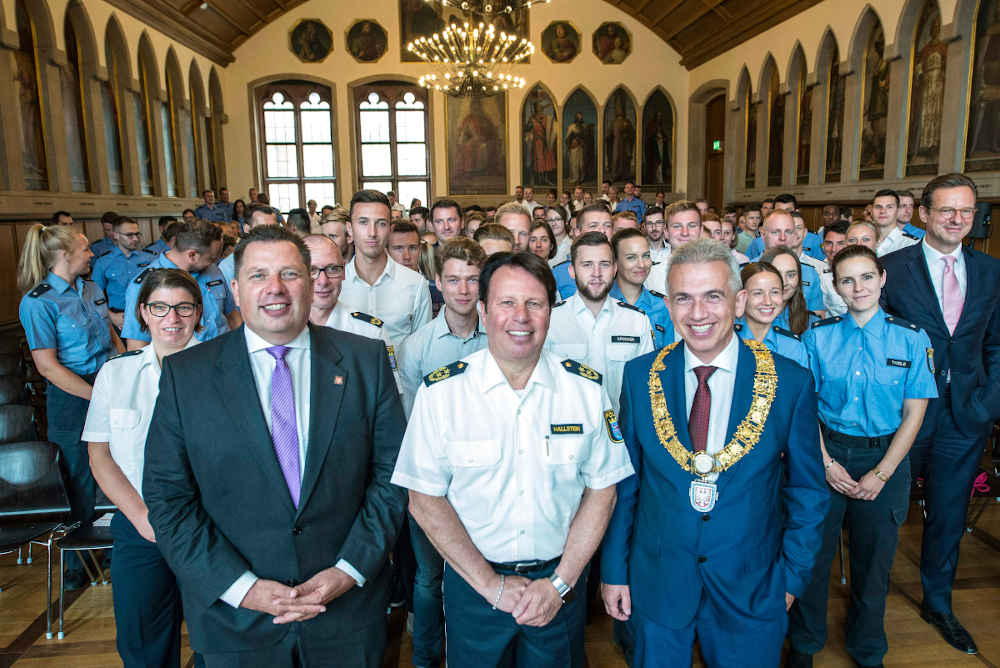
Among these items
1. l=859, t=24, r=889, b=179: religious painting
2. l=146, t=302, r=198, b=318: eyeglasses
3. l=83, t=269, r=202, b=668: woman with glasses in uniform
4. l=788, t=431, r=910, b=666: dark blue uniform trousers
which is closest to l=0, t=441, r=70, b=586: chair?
l=83, t=269, r=202, b=668: woman with glasses in uniform

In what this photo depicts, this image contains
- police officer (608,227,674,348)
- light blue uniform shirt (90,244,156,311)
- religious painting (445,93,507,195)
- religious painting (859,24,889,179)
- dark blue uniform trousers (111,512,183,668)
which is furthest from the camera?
religious painting (445,93,507,195)

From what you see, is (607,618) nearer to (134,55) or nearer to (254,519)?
(254,519)

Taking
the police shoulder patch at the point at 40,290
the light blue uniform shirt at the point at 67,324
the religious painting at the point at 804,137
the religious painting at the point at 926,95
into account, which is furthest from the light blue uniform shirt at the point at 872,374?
the religious painting at the point at 804,137

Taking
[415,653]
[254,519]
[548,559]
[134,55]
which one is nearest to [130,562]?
[254,519]

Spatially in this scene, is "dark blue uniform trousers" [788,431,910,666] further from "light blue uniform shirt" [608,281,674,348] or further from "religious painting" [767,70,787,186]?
"religious painting" [767,70,787,186]

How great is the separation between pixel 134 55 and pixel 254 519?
41.6 feet

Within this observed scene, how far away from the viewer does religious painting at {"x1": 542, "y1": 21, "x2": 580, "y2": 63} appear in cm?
1723

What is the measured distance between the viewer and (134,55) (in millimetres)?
11602

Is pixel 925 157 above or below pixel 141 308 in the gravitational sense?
above

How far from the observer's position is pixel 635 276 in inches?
139

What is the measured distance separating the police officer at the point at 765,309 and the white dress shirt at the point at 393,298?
1674mm

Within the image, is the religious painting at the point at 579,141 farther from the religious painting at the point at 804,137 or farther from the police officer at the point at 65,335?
the police officer at the point at 65,335

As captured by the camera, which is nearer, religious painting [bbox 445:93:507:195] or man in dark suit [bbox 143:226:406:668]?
man in dark suit [bbox 143:226:406:668]

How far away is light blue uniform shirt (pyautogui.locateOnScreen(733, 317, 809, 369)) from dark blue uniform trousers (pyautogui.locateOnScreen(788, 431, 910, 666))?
15.3 inches
